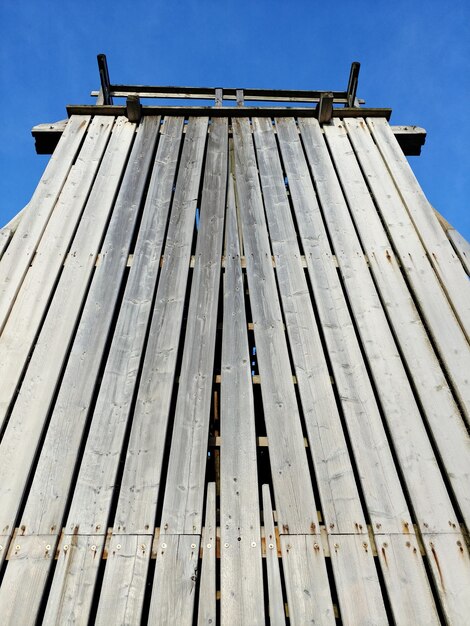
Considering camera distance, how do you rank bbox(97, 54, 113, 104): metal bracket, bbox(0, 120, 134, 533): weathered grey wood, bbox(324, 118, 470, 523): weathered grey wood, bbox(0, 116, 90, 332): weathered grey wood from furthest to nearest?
bbox(97, 54, 113, 104): metal bracket, bbox(0, 116, 90, 332): weathered grey wood, bbox(324, 118, 470, 523): weathered grey wood, bbox(0, 120, 134, 533): weathered grey wood

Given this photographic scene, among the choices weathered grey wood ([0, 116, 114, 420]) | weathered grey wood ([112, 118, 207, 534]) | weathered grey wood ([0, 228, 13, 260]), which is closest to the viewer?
weathered grey wood ([112, 118, 207, 534])

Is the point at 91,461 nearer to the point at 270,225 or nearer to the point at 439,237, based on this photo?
the point at 270,225

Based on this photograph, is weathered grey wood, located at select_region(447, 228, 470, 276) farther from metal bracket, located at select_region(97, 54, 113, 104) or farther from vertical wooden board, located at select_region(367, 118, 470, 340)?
metal bracket, located at select_region(97, 54, 113, 104)

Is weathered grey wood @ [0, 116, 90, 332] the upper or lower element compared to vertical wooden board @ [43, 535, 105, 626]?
upper

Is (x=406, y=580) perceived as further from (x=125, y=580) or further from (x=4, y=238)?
(x=4, y=238)

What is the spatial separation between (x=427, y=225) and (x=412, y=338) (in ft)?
4.47

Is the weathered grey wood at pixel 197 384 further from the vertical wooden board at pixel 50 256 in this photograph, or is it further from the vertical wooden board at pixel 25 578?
the vertical wooden board at pixel 50 256

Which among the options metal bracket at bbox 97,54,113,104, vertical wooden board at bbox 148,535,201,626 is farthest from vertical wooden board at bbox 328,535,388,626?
metal bracket at bbox 97,54,113,104

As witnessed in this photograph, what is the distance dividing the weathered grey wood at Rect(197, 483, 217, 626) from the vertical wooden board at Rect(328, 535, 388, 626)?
A: 605mm

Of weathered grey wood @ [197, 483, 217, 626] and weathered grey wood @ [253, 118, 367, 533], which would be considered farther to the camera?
weathered grey wood @ [253, 118, 367, 533]

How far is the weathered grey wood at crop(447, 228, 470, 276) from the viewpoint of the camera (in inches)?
168

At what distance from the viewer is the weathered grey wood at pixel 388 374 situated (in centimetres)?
292

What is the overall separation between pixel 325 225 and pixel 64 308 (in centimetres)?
228

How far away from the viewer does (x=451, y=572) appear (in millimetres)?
2658
